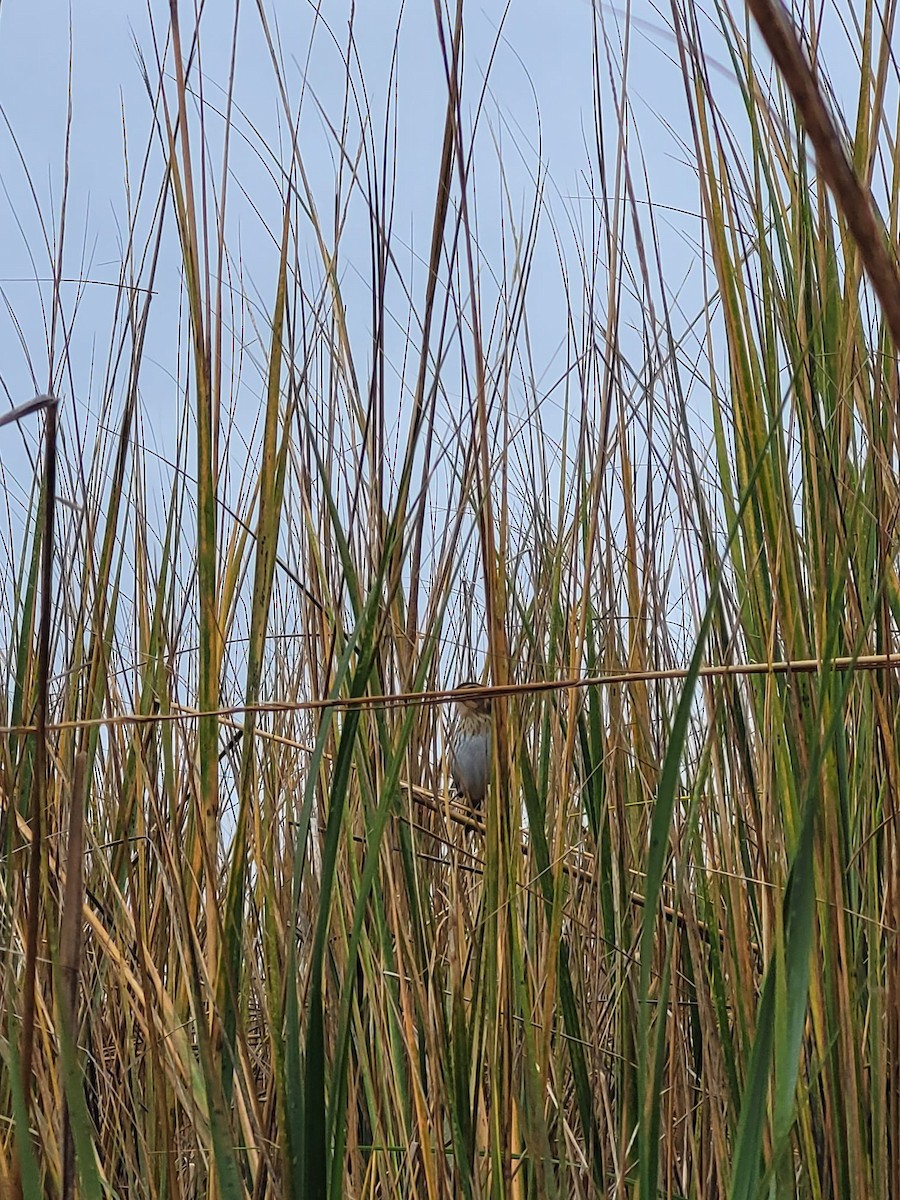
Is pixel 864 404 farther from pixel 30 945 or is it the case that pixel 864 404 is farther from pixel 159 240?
pixel 30 945

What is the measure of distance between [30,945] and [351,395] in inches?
22.4

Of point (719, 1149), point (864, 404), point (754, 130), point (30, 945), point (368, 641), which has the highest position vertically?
point (754, 130)

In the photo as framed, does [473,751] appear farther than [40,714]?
Yes

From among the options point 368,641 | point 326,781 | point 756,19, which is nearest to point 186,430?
point 326,781

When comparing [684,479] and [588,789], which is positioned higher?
[684,479]

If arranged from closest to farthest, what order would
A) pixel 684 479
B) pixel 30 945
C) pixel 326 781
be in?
pixel 30 945 → pixel 326 781 → pixel 684 479

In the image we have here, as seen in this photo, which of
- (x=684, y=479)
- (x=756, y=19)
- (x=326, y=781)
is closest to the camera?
(x=756, y=19)

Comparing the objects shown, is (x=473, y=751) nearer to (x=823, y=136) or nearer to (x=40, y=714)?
(x=40, y=714)

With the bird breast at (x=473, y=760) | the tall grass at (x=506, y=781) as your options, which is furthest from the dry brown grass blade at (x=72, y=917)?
the bird breast at (x=473, y=760)

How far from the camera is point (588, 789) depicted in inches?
36.1

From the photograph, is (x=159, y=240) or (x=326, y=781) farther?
(x=326, y=781)

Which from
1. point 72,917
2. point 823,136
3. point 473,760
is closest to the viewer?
point 823,136

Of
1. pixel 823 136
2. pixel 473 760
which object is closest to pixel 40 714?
pixel 823 136

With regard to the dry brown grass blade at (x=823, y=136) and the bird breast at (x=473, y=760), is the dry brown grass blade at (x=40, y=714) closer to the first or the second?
the dry brown grass blade at (x=823, y=136)
